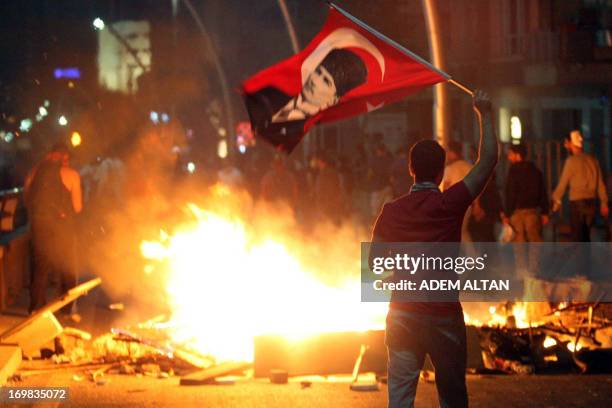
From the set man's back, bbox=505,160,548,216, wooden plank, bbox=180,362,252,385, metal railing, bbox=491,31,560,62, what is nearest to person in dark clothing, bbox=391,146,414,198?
man's back, bbox=505,160,548,216

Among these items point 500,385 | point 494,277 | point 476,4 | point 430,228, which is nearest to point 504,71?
point 476,4

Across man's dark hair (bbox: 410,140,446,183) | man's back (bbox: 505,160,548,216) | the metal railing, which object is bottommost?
man's dark hair (bbox: 410,140,446,183)

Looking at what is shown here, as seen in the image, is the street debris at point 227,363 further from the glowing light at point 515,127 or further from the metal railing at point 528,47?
the glowing light at point 515,127

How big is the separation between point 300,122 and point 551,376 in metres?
3.12

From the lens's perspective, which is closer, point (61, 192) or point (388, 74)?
point (388, 74)

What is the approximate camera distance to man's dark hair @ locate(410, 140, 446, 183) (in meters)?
5.60

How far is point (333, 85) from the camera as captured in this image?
785cm

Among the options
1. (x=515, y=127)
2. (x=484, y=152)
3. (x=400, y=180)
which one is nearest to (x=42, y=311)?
(x=400, y=180)

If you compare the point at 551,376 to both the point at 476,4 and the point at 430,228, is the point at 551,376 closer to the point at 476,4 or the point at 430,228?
the point at 430,228

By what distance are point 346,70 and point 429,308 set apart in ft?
9.22

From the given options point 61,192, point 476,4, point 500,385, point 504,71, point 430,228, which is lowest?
point 500,385

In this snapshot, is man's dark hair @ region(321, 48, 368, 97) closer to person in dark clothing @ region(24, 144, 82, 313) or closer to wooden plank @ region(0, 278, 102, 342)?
wooden plank @ region(0, 278, 102, 342)

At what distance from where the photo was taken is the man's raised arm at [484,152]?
5512 mm

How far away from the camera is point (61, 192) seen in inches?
527
